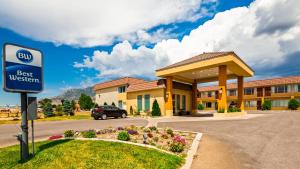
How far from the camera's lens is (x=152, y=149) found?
736cm

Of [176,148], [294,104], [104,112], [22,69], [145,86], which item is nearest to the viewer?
[22,69]

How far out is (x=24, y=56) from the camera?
664 centimetres

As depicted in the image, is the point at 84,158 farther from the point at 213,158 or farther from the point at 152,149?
the point at 213,158

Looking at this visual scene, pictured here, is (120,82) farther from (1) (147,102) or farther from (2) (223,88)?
(2) (223,88)

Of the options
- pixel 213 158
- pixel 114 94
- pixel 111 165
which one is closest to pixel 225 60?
pixel 213 158

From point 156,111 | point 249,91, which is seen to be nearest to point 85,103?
point 156,111

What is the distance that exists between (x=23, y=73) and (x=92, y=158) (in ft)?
11.5

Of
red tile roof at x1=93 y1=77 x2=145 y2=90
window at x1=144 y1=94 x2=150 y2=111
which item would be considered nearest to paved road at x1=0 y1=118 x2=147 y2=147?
window at x1=144 y1=94 x2=150 y2=111

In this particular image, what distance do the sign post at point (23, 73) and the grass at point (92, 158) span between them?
0.56 m

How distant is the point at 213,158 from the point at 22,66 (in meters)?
6.99

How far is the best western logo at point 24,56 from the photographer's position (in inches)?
255

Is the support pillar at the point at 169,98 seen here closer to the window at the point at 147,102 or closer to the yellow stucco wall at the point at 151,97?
the yellow stucco wall at the point at 151,97

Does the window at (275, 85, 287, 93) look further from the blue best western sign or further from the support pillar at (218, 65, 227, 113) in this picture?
the blue best western sign

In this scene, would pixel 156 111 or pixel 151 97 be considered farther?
pixel 151 97
